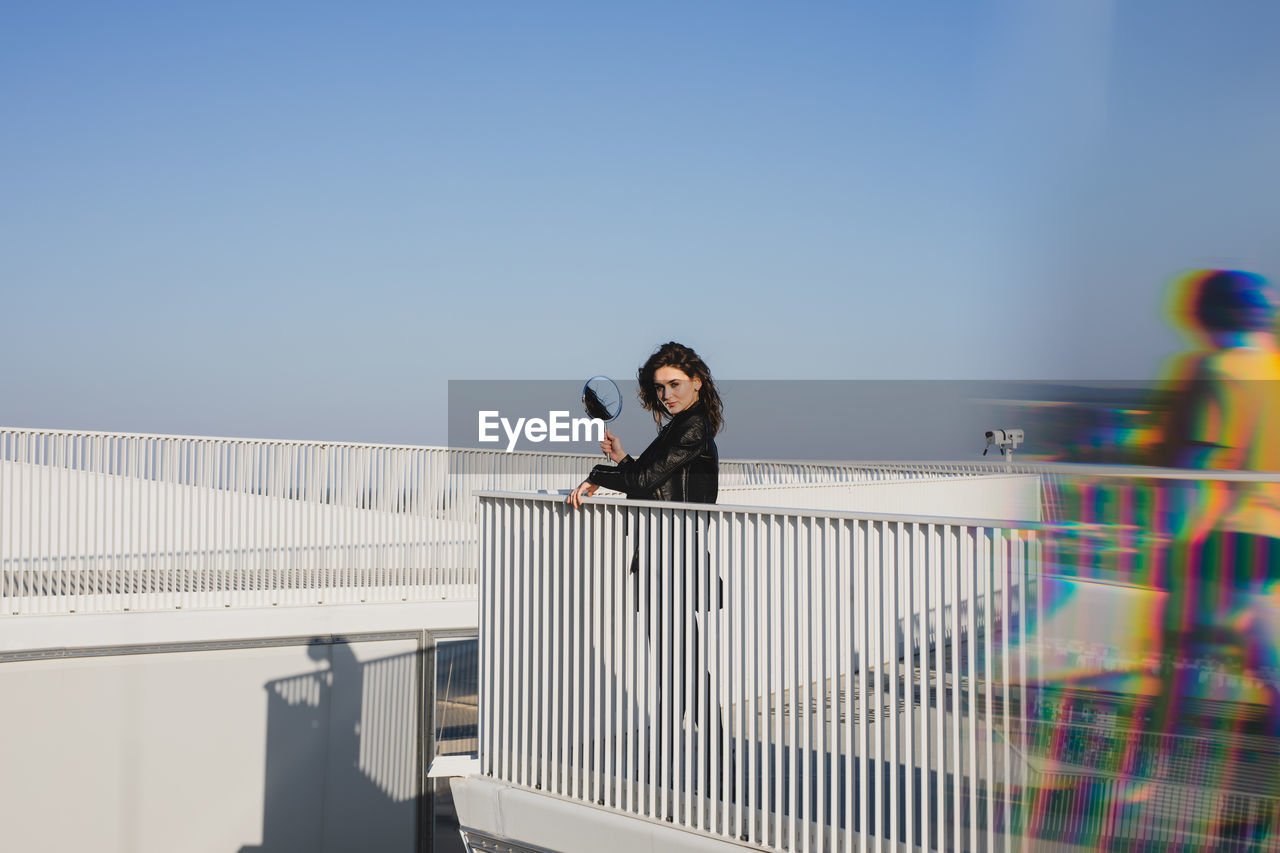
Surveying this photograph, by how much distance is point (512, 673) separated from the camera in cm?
570

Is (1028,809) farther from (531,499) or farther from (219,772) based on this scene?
(219,772)

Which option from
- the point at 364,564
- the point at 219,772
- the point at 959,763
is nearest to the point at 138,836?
the point at 219,772

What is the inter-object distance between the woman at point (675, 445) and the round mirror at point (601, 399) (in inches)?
7.1

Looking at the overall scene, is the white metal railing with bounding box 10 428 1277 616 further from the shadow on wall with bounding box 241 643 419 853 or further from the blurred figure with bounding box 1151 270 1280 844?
the blurred figure with bounding box 1151 270 1280 844

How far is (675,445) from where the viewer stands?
517cm

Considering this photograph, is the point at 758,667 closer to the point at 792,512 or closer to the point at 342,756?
the point at 792,512

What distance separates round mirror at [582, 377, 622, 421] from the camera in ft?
17.5

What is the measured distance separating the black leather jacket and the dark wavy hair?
0.11 meters

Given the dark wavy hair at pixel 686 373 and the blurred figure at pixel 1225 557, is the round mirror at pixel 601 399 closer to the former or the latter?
the dark wavy hair at pixel 686 373

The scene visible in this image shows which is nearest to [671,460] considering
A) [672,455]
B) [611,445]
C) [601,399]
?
[672,455]

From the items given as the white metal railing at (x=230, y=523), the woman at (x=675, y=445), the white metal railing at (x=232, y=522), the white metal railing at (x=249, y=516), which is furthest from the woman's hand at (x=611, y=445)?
the white metal railing at (x=230, y=523)

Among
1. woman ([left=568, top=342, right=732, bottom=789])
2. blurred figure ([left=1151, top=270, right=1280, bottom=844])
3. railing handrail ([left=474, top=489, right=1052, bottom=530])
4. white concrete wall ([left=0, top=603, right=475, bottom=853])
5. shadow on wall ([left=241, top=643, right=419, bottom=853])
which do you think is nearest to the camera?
blurred figure ([left=1151, top=270, right=1280, bottom=844])

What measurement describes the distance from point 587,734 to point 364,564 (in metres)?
8.07

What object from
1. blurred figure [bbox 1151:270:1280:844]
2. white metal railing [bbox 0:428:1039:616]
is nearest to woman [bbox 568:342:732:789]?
blurred figure [bbox 1151:270:1280:844]
